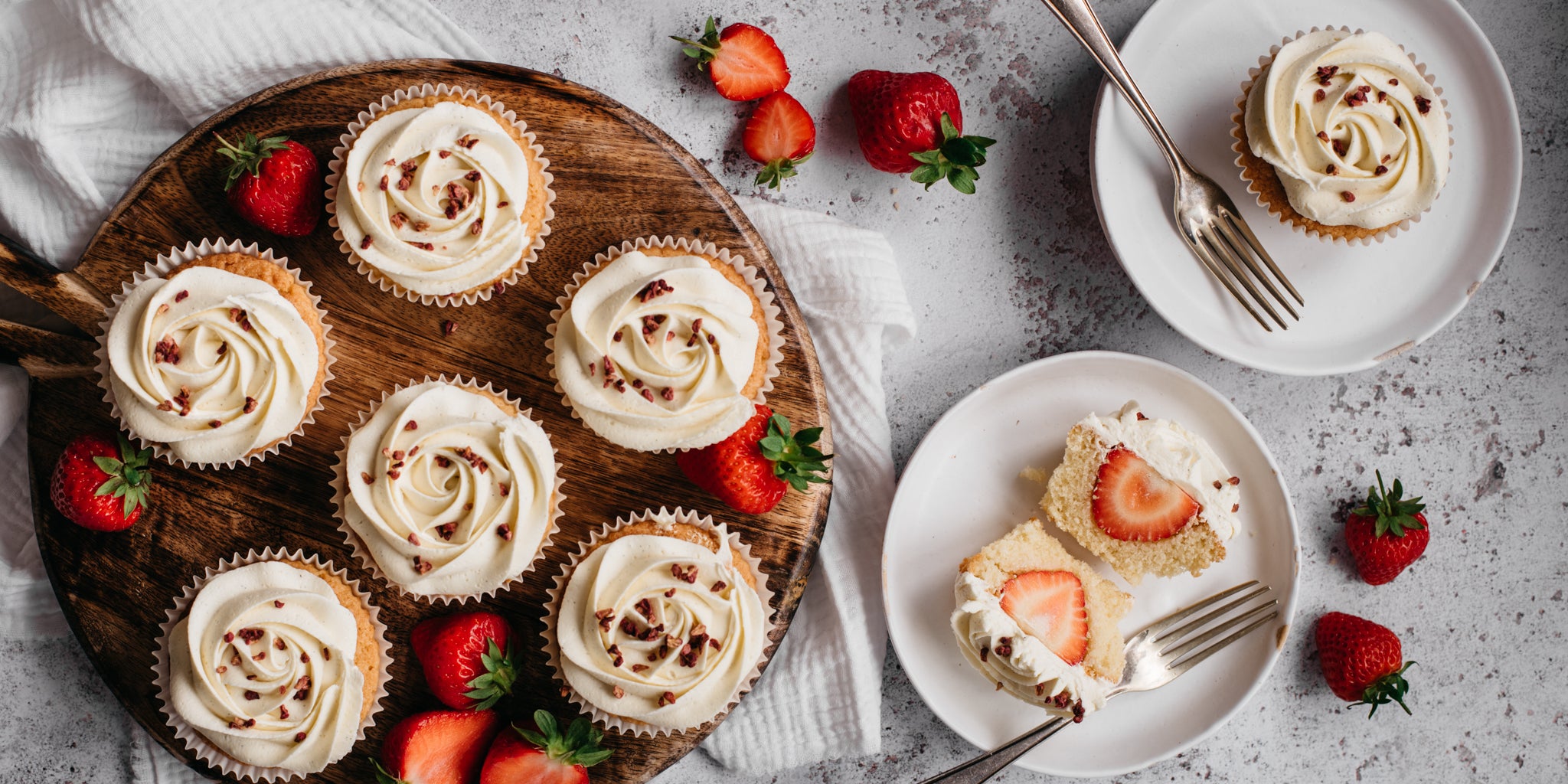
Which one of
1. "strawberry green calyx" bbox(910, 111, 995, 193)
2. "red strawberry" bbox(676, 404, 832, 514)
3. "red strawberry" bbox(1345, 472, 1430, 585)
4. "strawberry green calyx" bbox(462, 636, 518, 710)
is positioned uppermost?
"strawberry green calyx" bbox(910, 111, 995, 193)

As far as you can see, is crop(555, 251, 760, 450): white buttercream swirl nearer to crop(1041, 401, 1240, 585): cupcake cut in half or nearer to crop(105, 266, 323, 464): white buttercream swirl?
crop(105, 266, 323, 464): white buttercream swirl

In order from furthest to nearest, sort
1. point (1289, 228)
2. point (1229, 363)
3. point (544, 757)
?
point (1229, 363) < point (1289, 228) < point (544, 757)

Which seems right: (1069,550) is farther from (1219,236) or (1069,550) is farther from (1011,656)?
(1219,236)

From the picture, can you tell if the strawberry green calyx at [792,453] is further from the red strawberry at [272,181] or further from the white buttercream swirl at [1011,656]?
the red strawberry at [272,181]

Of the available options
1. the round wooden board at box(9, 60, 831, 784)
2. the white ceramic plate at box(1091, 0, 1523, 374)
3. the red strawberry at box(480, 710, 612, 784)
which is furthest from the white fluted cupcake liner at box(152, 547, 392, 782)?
the white ceramic plate at box(1091, 0, 1523, 374)

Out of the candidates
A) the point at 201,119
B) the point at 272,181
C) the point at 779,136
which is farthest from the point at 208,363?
the point at 779,136
